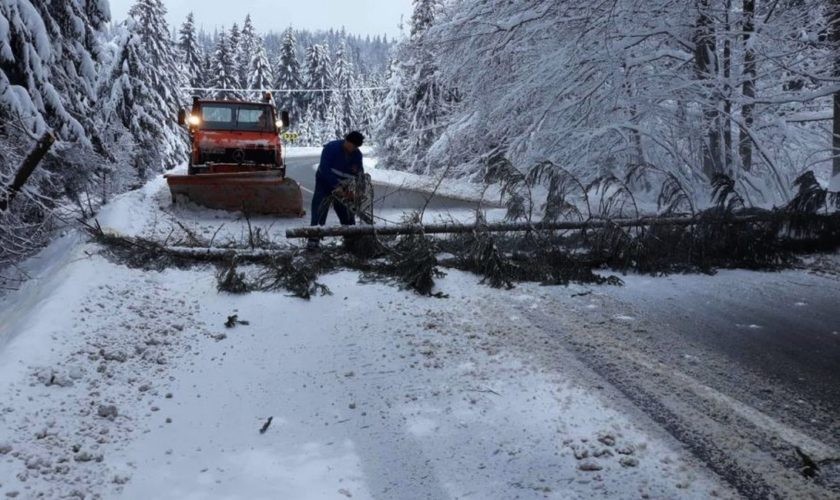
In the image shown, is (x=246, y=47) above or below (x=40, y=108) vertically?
above

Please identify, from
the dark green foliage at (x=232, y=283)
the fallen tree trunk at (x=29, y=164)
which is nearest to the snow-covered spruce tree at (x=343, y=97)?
the fallen tree trunk at (x=29, y=164)

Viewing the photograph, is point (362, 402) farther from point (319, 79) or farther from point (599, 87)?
point (319, 79)

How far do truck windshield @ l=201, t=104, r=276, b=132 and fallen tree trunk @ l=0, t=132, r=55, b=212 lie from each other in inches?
268

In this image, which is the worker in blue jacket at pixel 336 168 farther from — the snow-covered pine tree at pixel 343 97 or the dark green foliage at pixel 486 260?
the snow-covered pine tree at pixel 343 97

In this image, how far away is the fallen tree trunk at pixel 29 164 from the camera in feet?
18.0

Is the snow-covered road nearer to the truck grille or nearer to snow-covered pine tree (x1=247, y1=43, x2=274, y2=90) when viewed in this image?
the truck grille

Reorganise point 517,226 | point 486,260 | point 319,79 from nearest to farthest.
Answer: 1. point 486,260
2. point 517,226
3. point 319,79

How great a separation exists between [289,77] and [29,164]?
69.7 m

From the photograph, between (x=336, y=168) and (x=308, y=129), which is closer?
(x=336, y=168)

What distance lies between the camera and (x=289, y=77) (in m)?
71.1

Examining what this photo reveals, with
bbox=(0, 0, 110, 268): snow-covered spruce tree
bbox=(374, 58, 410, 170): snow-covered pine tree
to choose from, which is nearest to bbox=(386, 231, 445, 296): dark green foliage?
bbox=(0, 0, 110, 268): snow-covered spruce tree

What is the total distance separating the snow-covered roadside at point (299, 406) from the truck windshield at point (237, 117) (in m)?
7.99

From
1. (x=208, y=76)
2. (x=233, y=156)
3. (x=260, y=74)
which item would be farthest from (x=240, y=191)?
(x=208, y=76)

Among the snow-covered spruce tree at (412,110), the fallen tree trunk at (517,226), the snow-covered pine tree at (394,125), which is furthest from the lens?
the snow-covered pine tree at (394,125)
